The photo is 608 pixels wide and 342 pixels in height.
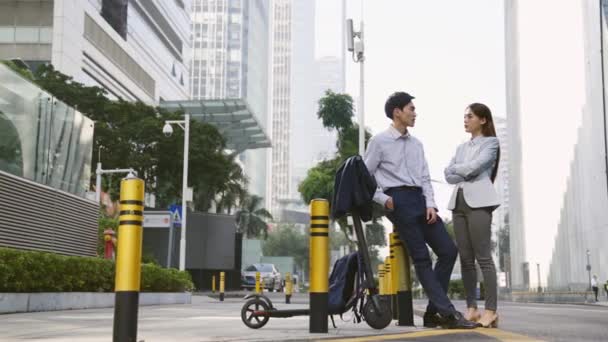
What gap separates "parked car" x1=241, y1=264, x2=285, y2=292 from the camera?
137 ft

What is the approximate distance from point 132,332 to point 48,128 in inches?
433

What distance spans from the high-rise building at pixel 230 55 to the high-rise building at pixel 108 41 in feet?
172

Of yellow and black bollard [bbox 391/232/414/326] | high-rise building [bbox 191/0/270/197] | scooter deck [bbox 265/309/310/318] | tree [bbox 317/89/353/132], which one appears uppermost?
high-rise building [bbox 191/0/270/197]

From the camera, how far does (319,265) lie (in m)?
5.72

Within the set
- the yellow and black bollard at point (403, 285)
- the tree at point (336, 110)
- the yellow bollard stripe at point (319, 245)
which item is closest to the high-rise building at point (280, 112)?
the tree at point (336, 110)

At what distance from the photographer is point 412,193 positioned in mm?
6242

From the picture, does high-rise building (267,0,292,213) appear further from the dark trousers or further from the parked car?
the dark trousers

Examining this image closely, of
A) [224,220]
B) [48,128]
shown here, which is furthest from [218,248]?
[48,128]

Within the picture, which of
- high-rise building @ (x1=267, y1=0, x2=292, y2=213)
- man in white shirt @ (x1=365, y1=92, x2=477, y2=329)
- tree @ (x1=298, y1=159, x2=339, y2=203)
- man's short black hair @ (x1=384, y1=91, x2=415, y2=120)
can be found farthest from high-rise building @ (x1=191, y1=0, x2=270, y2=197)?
man in white shirt @ (x1=365, y1=92, x2=477, y2=329)

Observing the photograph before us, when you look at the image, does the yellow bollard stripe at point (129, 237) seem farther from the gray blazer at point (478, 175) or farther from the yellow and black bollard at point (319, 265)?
the gray blazer at point (478, 175)

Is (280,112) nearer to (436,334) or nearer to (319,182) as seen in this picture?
(319,182)

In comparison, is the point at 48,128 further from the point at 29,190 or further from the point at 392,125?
the point at 392,125

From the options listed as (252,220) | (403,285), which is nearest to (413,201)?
(403,285)

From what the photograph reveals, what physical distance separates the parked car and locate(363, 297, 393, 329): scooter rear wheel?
34499 millimetres
